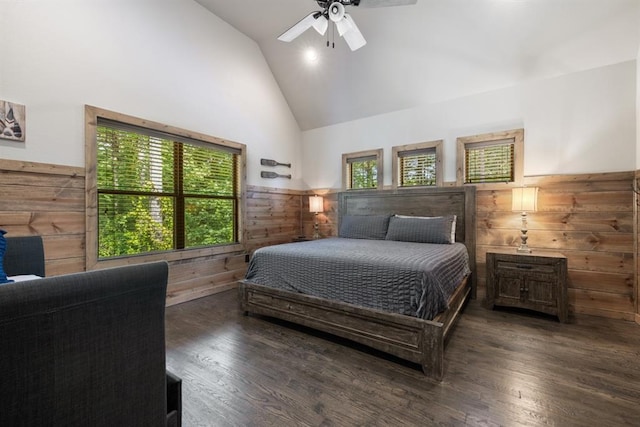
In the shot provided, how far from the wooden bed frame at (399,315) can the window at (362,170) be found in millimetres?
402

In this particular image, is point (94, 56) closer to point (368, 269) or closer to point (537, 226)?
point (368, 269)

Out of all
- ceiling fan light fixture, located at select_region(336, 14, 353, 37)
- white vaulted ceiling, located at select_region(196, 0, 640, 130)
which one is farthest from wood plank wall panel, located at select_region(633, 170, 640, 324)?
ceiling fan light fixture, located at select_region(336, 14, 353, 37)

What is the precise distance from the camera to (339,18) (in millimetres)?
2414

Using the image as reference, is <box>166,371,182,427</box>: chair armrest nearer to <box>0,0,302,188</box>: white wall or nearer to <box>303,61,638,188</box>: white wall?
<box>0,0,302,188</box>: white wall

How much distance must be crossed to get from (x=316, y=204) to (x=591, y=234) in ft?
11.6

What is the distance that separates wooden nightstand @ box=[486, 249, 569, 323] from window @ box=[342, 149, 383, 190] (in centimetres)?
203

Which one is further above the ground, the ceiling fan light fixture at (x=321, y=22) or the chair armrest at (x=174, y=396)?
the ceiling fan light fixture at (x=321, y=22)

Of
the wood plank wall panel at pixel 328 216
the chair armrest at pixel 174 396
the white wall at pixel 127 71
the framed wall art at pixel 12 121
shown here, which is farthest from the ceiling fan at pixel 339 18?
the chair armrest at pixel 174 396

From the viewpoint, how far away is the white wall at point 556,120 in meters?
2.91

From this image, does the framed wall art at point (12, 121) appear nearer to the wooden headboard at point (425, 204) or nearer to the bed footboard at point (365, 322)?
the bed footboard at point (365, 322)

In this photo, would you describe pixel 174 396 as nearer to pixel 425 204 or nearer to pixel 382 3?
pixel 382 3

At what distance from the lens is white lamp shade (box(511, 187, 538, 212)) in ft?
9.97

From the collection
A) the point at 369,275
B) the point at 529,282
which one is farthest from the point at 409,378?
the point at 529,282

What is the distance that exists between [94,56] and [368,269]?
3311mm
